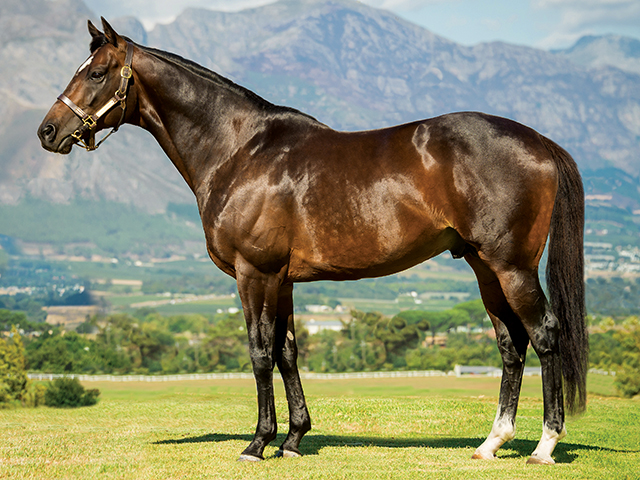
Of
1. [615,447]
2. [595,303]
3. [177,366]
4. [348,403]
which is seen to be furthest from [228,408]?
[595,303]

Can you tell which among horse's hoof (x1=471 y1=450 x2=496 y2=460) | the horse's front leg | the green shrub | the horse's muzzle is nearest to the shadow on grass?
horse's hoof (x1=471 y1=450 x2=496 y2=460)

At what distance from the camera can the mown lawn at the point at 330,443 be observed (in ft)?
20.6

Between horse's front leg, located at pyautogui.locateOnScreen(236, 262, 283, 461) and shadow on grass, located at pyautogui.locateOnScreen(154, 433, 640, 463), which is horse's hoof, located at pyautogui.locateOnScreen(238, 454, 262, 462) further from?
shadow on grass, located at pyautogui.locateOnScreen(154, 433, 640, 463)

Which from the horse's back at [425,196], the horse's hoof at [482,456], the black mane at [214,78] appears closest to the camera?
the horse's back at [425,196]

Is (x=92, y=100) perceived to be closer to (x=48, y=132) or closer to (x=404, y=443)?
(x=48, y=132)

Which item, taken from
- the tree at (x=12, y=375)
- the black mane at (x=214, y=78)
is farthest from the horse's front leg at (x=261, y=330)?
the tree at (x=12, y=375)

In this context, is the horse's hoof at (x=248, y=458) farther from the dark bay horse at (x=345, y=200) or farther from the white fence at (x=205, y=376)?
the white fence at (x=205, y=376)

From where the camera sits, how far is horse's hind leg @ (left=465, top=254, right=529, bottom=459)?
23.1 ft

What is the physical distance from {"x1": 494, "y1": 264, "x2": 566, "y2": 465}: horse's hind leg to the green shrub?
13417 millimetres

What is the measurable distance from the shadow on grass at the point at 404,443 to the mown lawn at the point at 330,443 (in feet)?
0.04

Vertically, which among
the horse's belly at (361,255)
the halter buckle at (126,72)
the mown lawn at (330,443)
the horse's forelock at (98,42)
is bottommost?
the mown lawn at (330,443)

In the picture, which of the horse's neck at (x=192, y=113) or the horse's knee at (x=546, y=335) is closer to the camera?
the horse's knee at (x=546, y=335)

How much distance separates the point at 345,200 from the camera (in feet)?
21.5

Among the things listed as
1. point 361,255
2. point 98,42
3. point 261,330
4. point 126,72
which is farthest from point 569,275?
point 98,42
